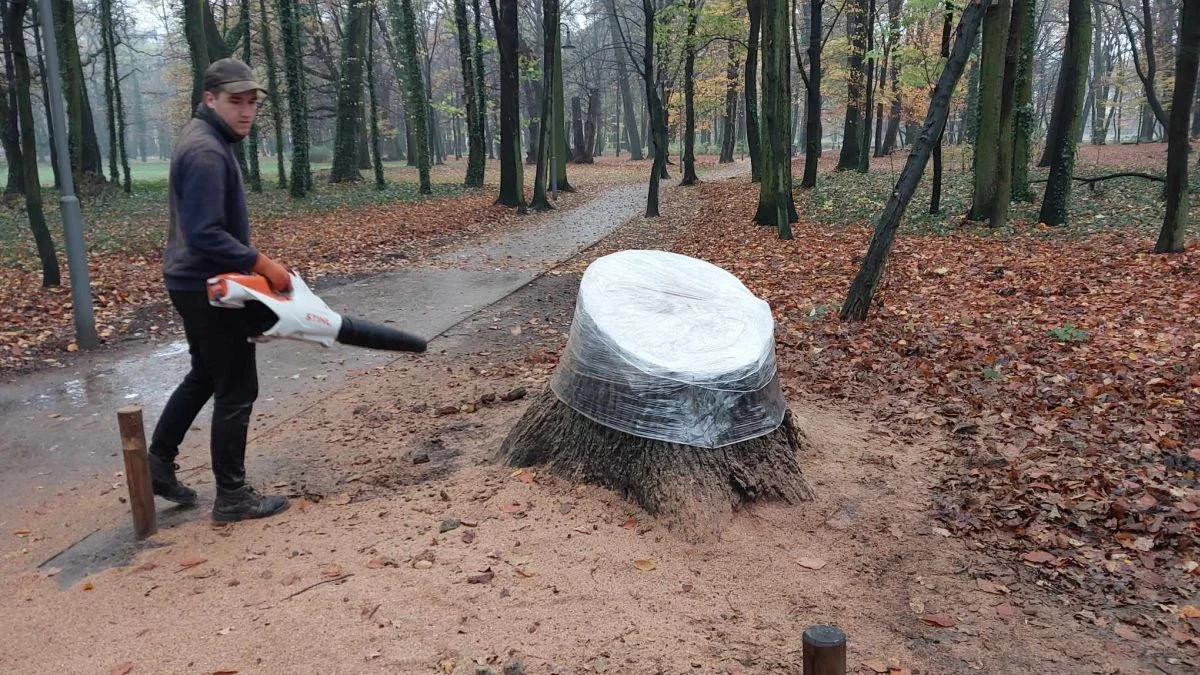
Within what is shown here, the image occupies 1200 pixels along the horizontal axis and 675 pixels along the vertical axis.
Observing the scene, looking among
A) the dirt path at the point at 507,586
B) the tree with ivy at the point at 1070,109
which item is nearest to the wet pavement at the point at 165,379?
the dirt path at the point at 507,586

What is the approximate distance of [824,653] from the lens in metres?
1.74

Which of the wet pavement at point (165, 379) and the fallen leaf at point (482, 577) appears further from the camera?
the wet pavement at point (165, 379)

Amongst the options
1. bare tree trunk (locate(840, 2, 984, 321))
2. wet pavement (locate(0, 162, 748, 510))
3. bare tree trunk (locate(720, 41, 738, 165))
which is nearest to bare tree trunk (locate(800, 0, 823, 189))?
bare tree trunk (locate(720, 41, 738, 165))

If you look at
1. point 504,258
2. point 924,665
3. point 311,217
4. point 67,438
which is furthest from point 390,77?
point 924,665

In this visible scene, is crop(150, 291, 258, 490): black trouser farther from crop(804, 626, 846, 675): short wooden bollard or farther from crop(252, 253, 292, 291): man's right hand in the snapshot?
crop(804, 626, 846, 675): short wooden bollard

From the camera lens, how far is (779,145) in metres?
13.1

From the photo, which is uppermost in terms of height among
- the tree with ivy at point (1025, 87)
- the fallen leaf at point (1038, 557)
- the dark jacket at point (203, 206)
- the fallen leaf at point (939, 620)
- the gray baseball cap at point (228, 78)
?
the tree with ivy at point (1025, 87)

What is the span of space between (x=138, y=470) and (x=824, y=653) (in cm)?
339

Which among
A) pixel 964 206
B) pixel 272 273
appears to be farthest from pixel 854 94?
pixel 272 273

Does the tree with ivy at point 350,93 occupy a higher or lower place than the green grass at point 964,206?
higher

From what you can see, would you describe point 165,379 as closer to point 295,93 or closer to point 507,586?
point 507,586

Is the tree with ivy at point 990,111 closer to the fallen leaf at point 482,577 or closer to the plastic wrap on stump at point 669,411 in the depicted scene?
the plastic wrap on stump at point 669,411

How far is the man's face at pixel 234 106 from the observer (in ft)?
11.9

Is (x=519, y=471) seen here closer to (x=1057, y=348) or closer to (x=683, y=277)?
(x=683, y=277)
